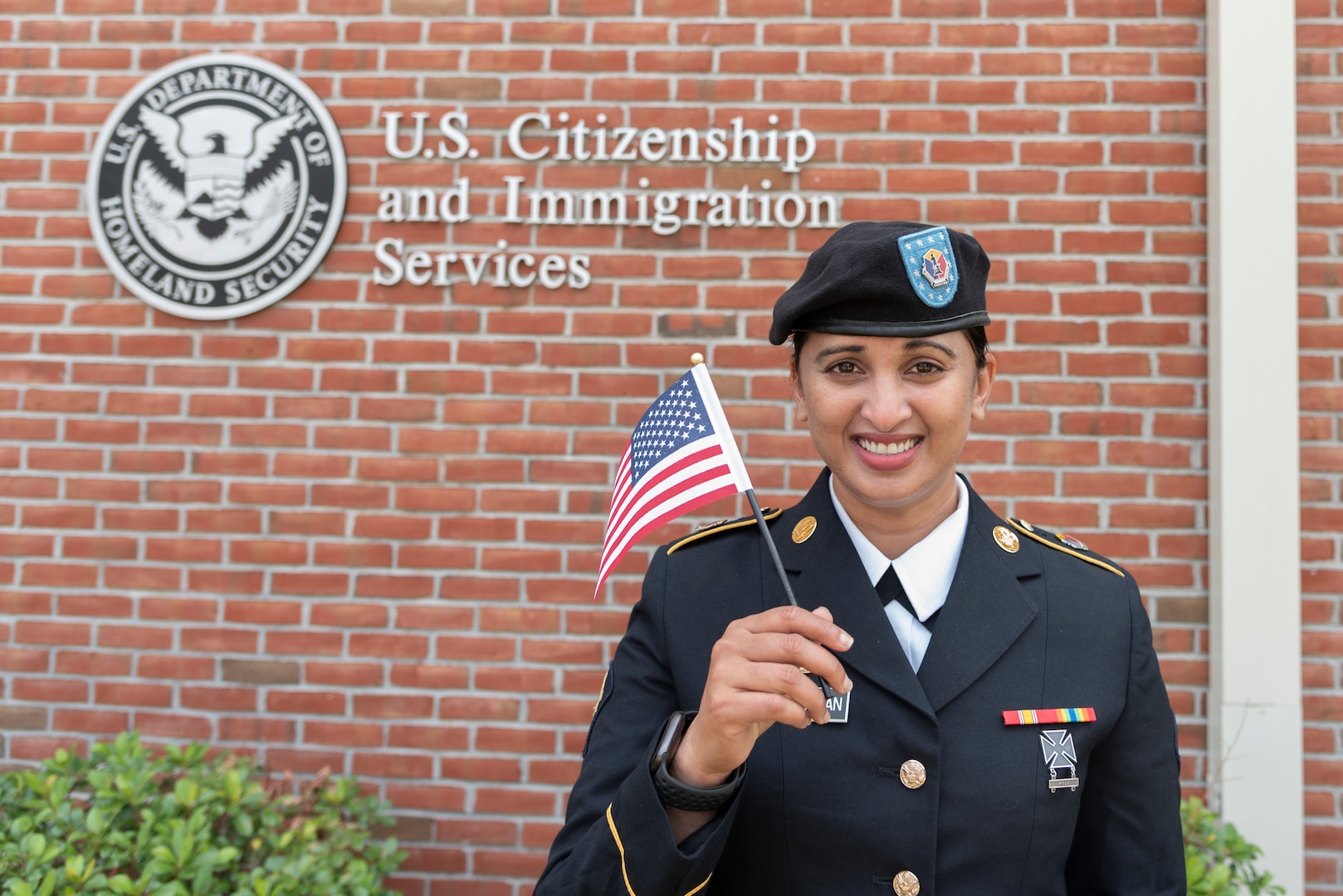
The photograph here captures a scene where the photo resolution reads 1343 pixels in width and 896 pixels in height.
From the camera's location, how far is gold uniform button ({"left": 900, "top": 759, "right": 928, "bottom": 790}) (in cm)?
126

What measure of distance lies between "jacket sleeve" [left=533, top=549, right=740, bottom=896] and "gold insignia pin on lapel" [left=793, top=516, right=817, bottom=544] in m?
0.22

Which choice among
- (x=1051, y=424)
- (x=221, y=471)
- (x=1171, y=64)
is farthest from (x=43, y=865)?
(x=1171, y=64)

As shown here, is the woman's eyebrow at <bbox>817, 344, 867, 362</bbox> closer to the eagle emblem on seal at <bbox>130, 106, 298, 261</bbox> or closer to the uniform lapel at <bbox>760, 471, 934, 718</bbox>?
the uniform lapel at <bbox>760, 471, 934, 718</bbox>

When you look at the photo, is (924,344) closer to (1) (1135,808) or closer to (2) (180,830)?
(1) (1135,808)

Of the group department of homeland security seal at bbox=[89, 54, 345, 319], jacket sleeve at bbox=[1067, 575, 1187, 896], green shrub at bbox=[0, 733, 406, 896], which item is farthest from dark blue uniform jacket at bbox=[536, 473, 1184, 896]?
department of homeland security seal at bbox=[89, 54, 345, 319]

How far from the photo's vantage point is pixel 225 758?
2.81 metres

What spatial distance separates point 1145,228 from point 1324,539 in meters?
1.04

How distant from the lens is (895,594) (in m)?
1.42

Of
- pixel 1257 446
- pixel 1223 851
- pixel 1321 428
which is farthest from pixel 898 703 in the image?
pixel 1321 428

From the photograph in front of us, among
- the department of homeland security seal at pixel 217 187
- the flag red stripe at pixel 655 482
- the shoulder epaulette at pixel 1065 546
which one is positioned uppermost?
the department of homeland security seal at pixel 217 187

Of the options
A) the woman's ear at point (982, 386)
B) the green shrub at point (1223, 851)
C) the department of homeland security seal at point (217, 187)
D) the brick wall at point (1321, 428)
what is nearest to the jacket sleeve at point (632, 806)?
the woman's ear at point (982, 386)

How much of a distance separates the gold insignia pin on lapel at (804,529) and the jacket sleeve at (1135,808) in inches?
20.2

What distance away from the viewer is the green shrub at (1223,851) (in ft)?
7.88

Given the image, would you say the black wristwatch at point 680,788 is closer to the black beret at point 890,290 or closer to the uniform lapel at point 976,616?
the uniform lapel at point 976,616
